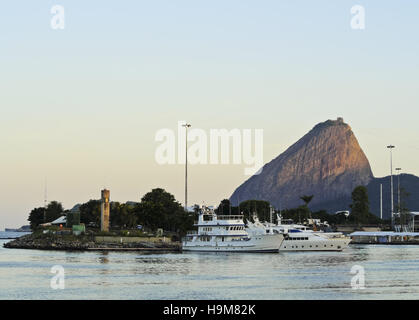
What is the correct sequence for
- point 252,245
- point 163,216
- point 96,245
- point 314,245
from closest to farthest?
point 252,245 < point 314,245 < point 96,245 < point 163,216

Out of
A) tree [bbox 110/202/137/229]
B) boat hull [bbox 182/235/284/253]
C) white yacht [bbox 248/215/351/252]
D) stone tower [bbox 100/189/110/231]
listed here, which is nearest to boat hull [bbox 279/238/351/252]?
white yacht [bbox 248/215/351/252]

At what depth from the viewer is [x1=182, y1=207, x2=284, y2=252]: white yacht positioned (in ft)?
401

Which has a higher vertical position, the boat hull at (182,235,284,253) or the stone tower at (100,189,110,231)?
the stone tower at (100,189,110,231)

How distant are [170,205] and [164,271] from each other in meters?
102

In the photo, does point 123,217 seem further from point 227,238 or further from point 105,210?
point 227,238

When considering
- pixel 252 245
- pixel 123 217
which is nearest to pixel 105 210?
pixel 123 217

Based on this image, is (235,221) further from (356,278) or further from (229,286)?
(229,286)

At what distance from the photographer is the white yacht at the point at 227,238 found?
122 m

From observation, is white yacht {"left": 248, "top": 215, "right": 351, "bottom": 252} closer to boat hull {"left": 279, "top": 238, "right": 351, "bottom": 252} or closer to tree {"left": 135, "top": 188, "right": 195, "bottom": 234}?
boat hull {"left": 279, "top": 238, "right": 351, "bottom": 252}

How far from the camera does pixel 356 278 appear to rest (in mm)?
68375

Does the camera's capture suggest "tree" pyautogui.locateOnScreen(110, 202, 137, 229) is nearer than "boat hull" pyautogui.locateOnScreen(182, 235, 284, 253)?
No

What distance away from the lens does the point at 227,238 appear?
409 ft

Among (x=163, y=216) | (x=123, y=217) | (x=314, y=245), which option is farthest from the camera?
(x=123, y=217)
